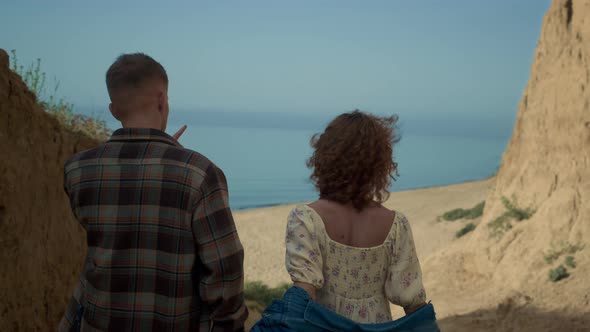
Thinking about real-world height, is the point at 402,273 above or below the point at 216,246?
below

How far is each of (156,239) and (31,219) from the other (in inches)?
119

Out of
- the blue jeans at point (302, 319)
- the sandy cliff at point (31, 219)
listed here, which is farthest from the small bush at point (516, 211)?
the blue jeans at point (302, 319)

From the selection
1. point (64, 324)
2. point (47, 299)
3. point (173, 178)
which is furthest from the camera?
point (47, 299)

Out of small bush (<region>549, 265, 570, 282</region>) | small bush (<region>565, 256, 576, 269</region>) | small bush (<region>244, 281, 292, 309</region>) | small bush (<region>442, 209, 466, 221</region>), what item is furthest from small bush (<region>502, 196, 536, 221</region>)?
small bush (<region>442, 209, 466, 221</region>)

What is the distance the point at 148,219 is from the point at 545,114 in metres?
A: 8.77

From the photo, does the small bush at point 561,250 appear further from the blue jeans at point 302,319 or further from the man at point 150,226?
the man at point 150,226

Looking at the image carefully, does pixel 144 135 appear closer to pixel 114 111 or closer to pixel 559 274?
pixel 114 111

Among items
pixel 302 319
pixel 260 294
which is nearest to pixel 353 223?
pixel 302 319

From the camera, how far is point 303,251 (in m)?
2.88

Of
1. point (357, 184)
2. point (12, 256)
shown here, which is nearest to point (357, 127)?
point (357, 184)

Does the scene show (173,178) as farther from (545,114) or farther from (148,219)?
(545,114)

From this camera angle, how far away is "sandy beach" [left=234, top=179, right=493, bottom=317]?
17422 mm

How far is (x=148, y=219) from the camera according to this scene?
8.73ft

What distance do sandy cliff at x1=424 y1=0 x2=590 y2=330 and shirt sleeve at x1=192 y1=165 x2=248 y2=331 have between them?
5934mm
